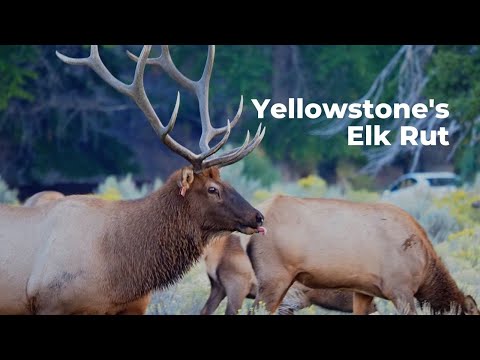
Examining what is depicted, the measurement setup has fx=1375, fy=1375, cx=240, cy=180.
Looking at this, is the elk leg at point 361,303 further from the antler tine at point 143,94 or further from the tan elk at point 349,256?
the antler tine at point 143,94

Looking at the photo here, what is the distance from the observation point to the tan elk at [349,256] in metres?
10.9

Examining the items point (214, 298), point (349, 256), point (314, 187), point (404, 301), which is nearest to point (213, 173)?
point (349, 256)

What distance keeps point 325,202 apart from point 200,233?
1906 millimetres

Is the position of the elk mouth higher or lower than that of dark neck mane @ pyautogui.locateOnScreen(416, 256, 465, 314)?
higher

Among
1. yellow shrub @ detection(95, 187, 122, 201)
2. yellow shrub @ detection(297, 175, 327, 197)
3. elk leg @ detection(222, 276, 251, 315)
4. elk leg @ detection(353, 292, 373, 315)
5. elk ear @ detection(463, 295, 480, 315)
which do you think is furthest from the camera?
yellow shrub @ detection(297, 175, 327, 197)

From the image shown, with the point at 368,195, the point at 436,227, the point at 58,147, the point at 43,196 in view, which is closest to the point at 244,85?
the point at 58,147

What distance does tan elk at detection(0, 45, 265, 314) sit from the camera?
923cm

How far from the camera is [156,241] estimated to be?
9586 millimetres

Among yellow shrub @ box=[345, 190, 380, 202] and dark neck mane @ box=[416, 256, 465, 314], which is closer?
dark neck mane @ box=[416, 256, 465, 314]

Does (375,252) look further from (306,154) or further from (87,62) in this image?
(306,154)

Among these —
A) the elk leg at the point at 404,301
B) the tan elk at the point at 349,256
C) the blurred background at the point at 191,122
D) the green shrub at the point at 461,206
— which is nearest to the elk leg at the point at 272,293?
the tan elk at the point at 349,256

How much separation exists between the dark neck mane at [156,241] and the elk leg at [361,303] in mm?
2200

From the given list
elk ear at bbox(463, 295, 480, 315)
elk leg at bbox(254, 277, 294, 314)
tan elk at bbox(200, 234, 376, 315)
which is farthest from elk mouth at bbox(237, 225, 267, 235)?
elk ear at bbox(463, 295, 480, 315)

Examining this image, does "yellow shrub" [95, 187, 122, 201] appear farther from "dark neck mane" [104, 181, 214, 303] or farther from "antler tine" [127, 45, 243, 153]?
"dark neck mane" [104, 181, 214, 303]
